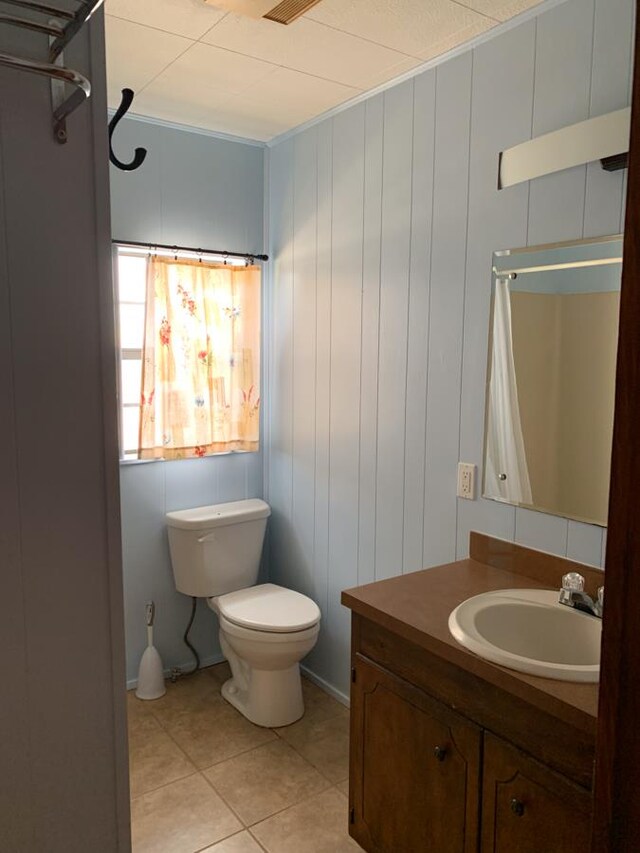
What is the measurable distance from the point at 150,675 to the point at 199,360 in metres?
1.45

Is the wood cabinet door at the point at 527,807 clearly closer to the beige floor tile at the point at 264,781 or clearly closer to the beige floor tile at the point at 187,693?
the beige floor tile at the point at 264,781

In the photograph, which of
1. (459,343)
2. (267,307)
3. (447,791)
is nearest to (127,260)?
(267,307)

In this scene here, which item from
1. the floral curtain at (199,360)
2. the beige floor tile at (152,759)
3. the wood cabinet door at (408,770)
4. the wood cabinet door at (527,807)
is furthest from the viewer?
the floral curtain at (199,360)

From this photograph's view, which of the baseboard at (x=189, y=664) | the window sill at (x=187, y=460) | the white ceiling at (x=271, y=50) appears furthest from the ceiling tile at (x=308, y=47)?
the baseboard at (x=189, y=664)

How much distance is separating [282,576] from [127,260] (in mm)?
1693

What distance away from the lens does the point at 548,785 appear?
1393 mm

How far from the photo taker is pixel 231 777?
242cm

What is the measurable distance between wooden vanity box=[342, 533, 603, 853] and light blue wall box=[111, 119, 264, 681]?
139 centimetres

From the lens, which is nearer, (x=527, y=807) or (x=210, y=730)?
(x=527, y=807)

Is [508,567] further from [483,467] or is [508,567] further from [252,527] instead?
[252,527]

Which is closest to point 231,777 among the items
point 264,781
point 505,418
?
point 264,781

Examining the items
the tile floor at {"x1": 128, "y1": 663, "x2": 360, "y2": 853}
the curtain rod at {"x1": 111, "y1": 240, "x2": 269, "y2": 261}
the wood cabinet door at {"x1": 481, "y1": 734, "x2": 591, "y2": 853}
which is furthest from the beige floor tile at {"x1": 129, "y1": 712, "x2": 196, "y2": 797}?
the curtain rod at {"x1": 111, "y1": 240, "x2": 269, "y2": 261}

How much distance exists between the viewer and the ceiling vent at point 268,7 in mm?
1815

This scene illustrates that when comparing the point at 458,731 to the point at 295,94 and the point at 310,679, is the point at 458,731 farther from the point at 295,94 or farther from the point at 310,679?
the point at 295,94
